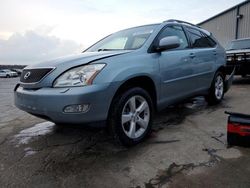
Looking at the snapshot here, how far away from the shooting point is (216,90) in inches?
219

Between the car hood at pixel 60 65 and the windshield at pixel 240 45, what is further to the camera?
the windshield at pixel 240 45

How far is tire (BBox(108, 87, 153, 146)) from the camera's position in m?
3.09

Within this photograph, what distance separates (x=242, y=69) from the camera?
815cm

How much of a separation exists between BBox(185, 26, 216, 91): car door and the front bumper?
221 centimetres

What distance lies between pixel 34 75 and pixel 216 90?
12.5 ft

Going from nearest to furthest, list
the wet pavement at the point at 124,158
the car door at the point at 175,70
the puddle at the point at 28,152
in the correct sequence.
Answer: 1. the wet pavement at the point at 124,158
2. the puddle at the point at 28,152
3. the car door at the point at 175,70

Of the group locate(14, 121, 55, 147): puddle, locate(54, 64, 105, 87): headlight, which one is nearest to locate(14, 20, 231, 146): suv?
locate(54, 64, 105, 87): headlight

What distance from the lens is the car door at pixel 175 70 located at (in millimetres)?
3811

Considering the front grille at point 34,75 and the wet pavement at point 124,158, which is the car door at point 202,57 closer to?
the wet pavement at point 124,158

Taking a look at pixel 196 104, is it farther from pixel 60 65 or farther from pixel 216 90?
pixel 60 65

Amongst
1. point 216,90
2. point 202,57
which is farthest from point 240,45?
point 202,57

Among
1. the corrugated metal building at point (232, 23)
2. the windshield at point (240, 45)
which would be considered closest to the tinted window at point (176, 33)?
the windshield at point (240, 45)

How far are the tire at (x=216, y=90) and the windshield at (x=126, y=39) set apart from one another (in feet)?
6.58

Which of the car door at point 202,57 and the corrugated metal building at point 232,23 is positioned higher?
the corrugated metal building at point 232,23
